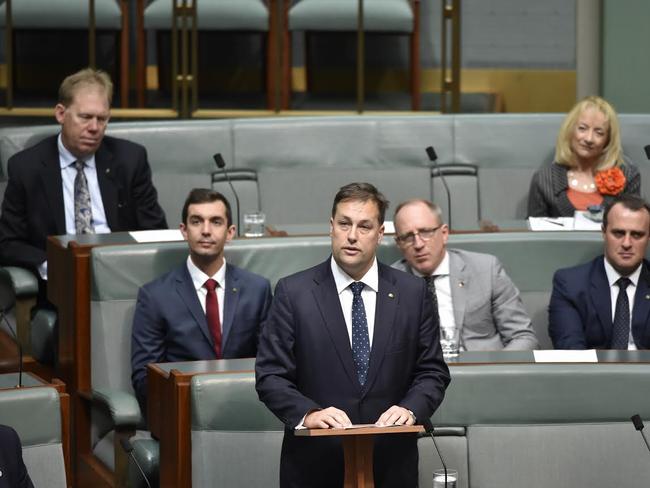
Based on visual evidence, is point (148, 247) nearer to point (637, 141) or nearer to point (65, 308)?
point (65, 308)

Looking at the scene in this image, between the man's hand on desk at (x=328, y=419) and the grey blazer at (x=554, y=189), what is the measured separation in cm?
→ 162

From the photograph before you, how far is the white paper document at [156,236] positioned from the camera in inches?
107

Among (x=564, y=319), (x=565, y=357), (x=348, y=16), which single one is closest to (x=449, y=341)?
(x=565, y=357)

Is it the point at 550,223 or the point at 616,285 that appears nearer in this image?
the point at 616,285

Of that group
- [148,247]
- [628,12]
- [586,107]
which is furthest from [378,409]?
[628,12]

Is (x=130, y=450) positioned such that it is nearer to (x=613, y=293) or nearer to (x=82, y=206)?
(x=82, y=206)

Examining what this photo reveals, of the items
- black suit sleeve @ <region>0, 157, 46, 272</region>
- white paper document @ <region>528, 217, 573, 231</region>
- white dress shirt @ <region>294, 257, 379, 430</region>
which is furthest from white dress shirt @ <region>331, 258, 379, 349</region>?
black suit sleeve @ <region>0, 157, 46, 272</region>

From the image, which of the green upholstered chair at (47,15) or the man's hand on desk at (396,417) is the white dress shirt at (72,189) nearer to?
the green upholstered chair at (47,15)

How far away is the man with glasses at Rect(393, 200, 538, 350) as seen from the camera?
2635mm

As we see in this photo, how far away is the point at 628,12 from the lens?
3.96 metres

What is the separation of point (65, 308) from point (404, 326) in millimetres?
1013

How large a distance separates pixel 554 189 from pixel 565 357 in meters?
1.08

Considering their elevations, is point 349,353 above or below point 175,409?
above

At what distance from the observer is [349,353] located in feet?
6.07
